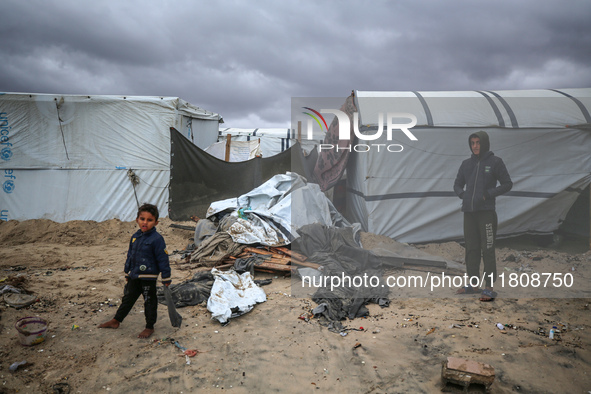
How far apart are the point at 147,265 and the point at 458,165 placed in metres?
5.68

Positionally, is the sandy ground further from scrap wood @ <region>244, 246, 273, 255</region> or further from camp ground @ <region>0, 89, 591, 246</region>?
camp ground @ <region>0, 89, 591, 246</region>

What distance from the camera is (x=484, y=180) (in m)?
4.20

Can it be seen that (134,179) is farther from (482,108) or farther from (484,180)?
(482,108)

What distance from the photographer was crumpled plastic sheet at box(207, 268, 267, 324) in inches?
141

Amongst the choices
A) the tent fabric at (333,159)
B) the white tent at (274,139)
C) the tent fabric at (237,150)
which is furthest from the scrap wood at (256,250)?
the white tent at (274,139)

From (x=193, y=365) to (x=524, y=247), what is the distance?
20.9ft

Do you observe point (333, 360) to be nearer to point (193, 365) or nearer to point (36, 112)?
point (193, 365)

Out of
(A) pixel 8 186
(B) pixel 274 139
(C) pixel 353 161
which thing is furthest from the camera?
(B) pixel 274 139

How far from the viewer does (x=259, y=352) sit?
2934mm

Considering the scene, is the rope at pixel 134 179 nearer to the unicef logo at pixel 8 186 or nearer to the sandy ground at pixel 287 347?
the unicef logo at pixel 8 186

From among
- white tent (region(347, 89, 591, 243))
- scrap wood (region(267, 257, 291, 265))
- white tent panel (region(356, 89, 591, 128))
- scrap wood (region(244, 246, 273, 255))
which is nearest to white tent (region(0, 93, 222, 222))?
scrap wood (region(244, 246, 273, 255))

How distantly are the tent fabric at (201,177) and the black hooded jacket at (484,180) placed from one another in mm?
4987

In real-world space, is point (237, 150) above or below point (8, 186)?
above

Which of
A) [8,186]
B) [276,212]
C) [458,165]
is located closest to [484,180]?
[458,165]
